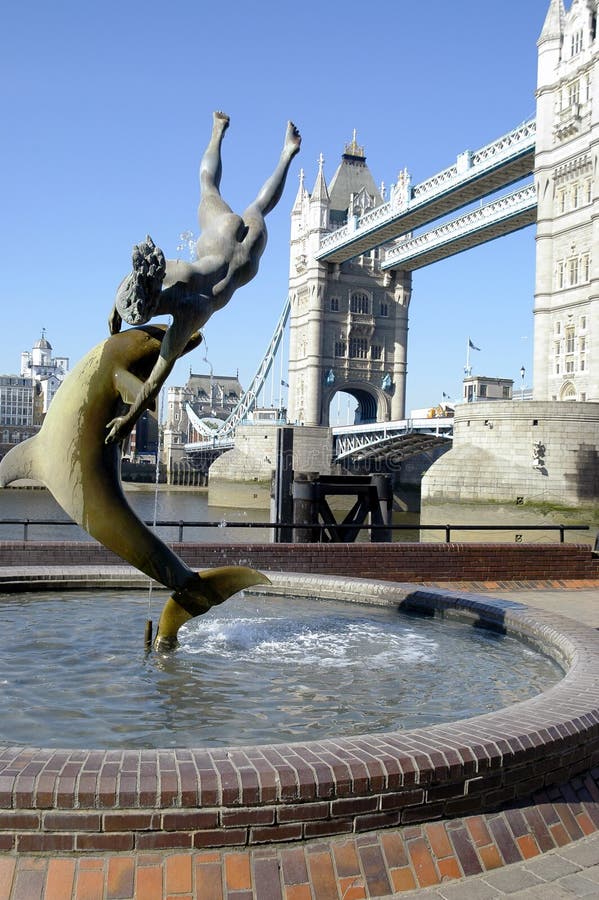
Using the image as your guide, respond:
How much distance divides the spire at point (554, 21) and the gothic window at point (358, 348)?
45.1 meters

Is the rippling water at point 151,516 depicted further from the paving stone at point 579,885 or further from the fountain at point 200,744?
the paving stone at point 579,885

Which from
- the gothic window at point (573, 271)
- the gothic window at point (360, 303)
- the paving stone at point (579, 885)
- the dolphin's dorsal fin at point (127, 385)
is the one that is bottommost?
the paving stone at point (579, 885)

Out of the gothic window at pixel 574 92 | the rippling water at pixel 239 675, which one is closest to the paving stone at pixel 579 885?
the rippling water at pixel 239 675

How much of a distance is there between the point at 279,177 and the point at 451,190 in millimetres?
54077

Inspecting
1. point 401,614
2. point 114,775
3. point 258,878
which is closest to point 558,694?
point 258,878

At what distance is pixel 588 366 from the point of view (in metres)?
39.4

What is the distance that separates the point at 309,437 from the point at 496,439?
32996 millimetres

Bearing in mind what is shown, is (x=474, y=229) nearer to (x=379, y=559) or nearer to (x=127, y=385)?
(x=379, y=559)

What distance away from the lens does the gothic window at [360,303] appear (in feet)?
286

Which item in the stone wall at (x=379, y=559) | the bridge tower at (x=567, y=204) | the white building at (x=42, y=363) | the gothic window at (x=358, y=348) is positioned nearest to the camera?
the stone wall at (x=379, y=559)

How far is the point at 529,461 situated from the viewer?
35.5m

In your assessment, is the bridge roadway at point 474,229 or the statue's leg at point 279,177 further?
the bridge roadway at point 474,229

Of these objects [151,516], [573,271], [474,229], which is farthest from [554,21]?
[151,516]

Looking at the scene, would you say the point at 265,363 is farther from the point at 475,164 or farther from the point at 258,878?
the point at 258,878
